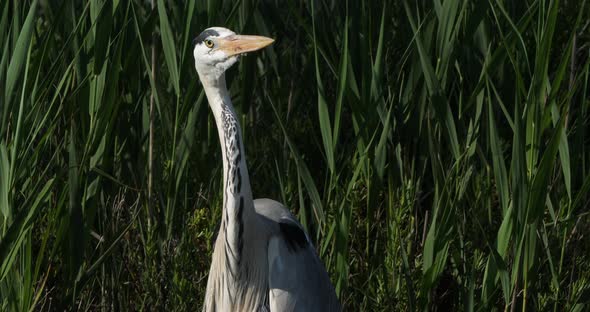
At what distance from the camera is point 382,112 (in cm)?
266

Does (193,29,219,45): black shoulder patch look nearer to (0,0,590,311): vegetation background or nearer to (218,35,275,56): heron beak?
(218,35,275,56): heron beak

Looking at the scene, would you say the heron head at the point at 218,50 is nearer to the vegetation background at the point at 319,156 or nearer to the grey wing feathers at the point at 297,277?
the vegetation background at the point at 319,156

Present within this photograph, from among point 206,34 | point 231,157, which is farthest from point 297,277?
point 206,34

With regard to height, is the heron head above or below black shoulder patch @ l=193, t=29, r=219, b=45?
below

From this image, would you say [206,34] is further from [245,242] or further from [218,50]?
[245,242]

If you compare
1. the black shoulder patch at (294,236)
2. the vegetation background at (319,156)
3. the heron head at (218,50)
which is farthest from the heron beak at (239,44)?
the black shoulder patch at (294,236)

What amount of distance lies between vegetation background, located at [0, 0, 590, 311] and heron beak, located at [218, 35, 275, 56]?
0.22m

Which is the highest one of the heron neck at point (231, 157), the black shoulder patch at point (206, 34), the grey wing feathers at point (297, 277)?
the black shoulder patch at point (206, 34)

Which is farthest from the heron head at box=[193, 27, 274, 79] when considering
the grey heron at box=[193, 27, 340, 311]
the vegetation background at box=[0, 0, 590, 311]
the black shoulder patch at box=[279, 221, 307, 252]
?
the black shoulder patch at box=[279, 221, 307, 252]

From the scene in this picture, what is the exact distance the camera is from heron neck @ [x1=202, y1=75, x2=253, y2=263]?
2.37 metres

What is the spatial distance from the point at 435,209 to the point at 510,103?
0.53 m

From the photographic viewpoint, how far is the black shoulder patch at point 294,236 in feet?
Answer: 8.59

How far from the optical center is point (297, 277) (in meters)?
2.59

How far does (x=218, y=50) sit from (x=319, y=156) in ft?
2.54
